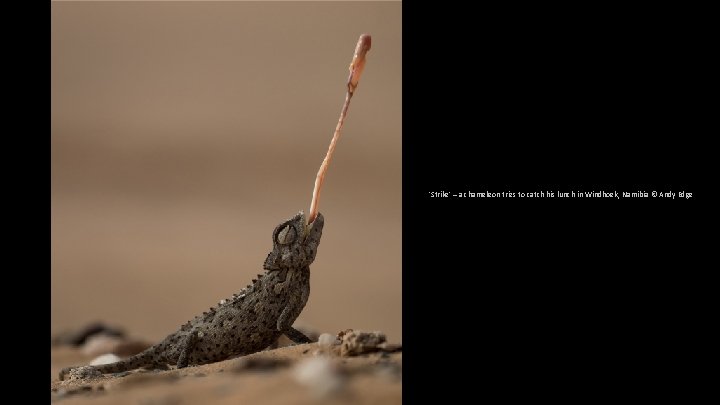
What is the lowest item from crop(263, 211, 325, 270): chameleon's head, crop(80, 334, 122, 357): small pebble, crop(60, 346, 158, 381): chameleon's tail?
crop(60, 346, 158, 381): chameleon's tail

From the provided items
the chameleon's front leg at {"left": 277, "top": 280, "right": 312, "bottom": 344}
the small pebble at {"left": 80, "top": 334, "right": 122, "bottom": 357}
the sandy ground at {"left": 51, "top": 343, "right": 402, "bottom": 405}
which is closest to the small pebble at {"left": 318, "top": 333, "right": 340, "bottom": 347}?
the sandy ground at {"left": 51, "top": 343, "right": 402, "bottom": 405}

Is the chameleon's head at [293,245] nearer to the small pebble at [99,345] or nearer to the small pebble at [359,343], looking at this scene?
the small pebble at [359,343]

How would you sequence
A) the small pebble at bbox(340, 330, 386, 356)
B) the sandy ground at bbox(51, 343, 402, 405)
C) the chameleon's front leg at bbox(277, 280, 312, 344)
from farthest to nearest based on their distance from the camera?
the chameleon's front leg at bbox(277, 280, 312, 344) < the small pebble at bbox(340, 330, 386, 356) < the sandy ground at bbox(51, 343, 402, 405)

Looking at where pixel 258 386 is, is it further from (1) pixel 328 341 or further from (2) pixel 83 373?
(2) pixel 83 373

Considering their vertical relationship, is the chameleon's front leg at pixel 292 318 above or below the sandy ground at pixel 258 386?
above

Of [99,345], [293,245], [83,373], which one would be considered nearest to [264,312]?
[293,245]

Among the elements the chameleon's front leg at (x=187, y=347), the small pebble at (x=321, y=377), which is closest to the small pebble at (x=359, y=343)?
the small pebble at (x=321, y=377)

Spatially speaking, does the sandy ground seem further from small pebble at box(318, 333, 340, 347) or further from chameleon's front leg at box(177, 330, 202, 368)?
chameleon's front leg at box(177, 330, 202, 368)
